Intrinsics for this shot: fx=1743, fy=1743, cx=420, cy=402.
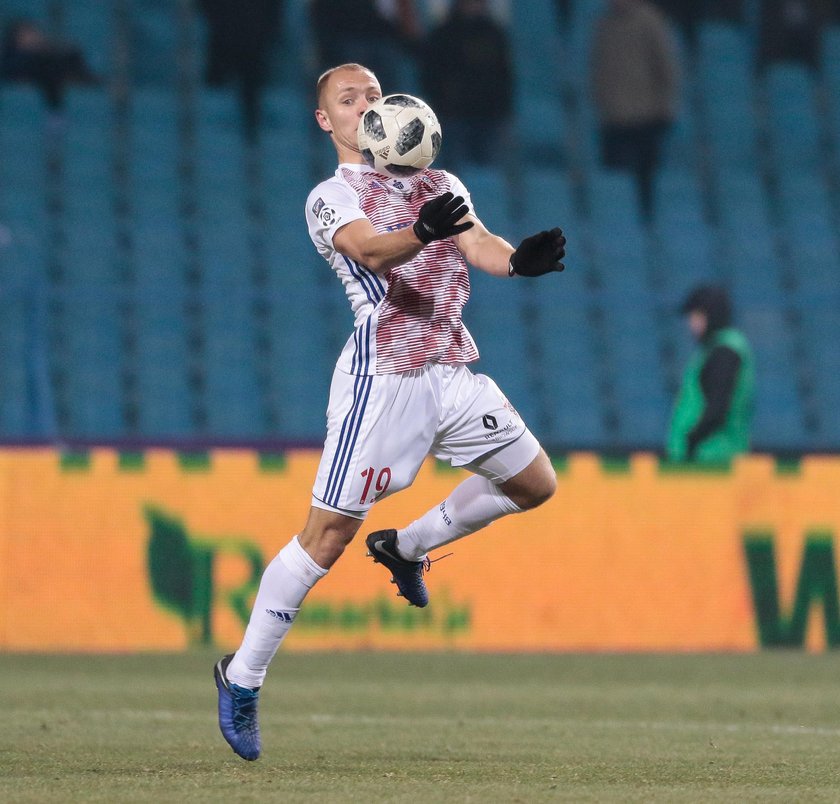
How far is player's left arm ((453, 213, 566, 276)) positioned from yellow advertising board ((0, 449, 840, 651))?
4.36 metres

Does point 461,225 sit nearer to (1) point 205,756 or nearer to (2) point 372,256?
(2) point 372,256

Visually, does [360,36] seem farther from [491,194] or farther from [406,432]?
[406,432]

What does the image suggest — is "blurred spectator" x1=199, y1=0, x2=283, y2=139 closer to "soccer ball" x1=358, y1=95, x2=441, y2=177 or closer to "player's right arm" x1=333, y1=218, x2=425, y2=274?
"soccer ball" x1=358, y1=95, x2=441, y2=177

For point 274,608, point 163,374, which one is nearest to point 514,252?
point 274,608

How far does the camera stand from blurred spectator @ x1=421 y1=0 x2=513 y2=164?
14227 millimetres

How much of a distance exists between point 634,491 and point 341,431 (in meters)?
5.08

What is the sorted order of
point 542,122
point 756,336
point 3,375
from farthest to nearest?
point 542,122, point 756,336, point 3,375

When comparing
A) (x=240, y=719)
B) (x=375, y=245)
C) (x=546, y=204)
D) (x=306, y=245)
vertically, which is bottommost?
(x=240, y=719)

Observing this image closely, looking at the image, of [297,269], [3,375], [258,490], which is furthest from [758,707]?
[297,269]

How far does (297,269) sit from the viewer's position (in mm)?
13734

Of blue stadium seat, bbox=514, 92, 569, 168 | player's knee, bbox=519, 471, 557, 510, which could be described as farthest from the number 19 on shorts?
blue stadium seat, bbox=514, 92, 569, 168

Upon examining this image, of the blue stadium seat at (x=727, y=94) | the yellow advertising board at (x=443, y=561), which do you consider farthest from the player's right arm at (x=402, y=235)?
the blue stadium seat at (x=727, y=94)

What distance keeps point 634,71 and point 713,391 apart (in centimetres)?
530

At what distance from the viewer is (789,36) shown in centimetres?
1661
